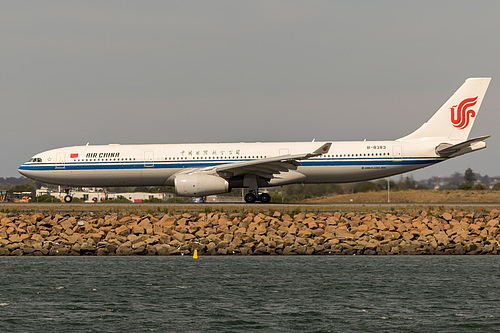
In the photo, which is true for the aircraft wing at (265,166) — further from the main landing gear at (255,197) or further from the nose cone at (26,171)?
the nose cone at (26,171)

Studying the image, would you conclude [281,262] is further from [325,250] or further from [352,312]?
[352,312]

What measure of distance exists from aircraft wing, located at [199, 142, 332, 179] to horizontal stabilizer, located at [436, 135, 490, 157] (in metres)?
7.72

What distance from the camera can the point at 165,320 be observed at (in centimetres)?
1697

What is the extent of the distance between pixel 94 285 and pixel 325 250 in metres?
10.2

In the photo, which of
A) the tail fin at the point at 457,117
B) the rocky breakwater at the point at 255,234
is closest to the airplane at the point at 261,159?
the tail fin at the point at 457,117

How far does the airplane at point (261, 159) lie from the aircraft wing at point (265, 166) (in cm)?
7

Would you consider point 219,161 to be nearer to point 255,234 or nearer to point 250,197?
point 250,197

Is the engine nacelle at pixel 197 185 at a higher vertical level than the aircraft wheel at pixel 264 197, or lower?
higher

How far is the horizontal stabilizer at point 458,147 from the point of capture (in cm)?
3762

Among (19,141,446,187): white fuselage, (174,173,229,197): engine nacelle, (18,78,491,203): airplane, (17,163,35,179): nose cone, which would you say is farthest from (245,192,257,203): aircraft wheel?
(17,163,35,179): nose cone

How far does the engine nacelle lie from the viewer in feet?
119

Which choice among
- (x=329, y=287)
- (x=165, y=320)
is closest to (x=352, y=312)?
(x=329, y=287)

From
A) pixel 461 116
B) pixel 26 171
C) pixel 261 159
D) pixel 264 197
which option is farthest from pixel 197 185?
pixel 461 116

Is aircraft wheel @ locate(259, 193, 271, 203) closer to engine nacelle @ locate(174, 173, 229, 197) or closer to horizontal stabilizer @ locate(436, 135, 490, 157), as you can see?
engine nacelle @ locate(174, 173, 229, 197)
